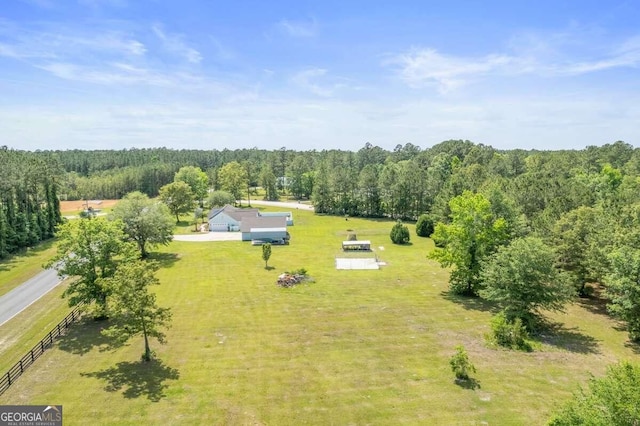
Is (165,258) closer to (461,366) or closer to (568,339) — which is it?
(461,366)

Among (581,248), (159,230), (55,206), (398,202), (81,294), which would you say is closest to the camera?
(81,294)

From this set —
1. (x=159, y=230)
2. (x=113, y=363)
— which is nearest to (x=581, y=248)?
(x=113, y=363)

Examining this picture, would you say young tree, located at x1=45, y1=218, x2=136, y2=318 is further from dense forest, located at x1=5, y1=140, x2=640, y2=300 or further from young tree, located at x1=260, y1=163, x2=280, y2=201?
young tree, located at x1=260, y1=163, x2=280, y2=201

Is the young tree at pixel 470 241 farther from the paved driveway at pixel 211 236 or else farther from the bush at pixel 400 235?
the paved driveway at pixel 211 236

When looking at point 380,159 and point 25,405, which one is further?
point 380,159

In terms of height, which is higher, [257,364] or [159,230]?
[159,230]

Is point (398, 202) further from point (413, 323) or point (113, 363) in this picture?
point (113, 363)

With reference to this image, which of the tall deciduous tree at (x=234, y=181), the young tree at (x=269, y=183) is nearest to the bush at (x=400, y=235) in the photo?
the tall deciduous tree at (x=234, y=181)
